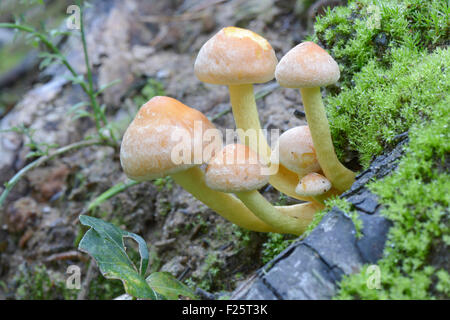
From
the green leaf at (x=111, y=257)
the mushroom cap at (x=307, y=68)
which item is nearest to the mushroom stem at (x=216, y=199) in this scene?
the green leaf at (x=111, y=257)

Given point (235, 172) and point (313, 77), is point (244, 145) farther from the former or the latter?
point (313, 77)

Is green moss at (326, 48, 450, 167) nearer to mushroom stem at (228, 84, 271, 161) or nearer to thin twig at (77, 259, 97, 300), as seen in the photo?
mushroom stem at (228, 84, 271, 161)

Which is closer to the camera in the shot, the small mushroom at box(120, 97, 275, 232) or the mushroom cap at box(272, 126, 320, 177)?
the small mushroom at box(120, 97, 275, 232)

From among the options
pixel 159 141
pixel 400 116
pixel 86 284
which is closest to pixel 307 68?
pixel 400 116

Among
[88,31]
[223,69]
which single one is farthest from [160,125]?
[88,31]

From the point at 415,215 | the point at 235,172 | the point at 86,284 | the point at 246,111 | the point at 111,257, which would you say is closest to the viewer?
the point at 415,215

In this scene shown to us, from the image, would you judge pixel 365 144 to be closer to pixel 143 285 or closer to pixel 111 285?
pixel 143 285

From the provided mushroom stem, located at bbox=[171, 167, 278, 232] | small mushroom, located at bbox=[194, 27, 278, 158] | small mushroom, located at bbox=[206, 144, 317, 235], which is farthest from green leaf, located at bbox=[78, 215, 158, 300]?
small mushroom, located at bbox=[194, 27, 278, 158]
